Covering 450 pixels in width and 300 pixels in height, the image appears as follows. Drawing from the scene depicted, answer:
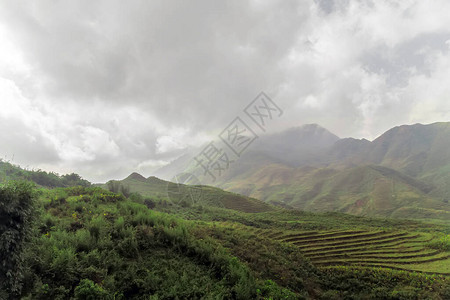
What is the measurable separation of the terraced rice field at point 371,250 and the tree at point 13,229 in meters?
20.2

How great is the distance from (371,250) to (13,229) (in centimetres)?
2883

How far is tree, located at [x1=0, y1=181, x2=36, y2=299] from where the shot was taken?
7.02m

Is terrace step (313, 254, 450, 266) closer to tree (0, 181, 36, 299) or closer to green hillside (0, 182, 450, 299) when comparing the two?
green hillside (0, 182, 450, 299)

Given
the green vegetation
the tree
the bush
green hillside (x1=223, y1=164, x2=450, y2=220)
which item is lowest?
green hillside (x1=223, y1=164, x2=450, y2=220)

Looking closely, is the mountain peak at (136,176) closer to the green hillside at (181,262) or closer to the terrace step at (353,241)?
the green hillside at (181,262)

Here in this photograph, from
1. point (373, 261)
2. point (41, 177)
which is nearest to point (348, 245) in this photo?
point (373, 261)

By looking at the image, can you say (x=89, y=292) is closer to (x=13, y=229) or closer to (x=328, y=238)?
(x=13, y=229)

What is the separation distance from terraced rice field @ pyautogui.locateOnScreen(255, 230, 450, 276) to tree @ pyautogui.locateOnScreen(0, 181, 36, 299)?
20192 mm

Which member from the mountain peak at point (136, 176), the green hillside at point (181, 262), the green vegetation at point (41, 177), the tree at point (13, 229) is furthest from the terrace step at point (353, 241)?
the mountain peak at point (136, 176)

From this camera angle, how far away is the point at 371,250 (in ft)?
71.9

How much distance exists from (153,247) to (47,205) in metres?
10.7

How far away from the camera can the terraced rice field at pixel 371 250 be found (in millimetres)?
18797

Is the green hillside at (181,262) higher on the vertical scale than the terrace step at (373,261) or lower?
higher

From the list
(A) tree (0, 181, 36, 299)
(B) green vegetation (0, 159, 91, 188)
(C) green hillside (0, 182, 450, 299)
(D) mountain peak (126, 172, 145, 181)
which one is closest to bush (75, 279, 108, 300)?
(C) green hillside (0, 182, 450, 299)
